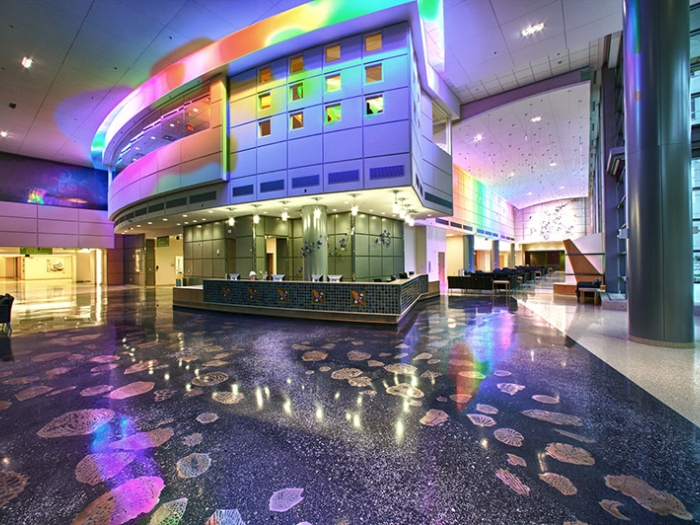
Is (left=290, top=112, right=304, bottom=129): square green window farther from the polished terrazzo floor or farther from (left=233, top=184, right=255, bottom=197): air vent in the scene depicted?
the polished terrazzo floor

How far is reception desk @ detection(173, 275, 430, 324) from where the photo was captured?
7344 millimetres

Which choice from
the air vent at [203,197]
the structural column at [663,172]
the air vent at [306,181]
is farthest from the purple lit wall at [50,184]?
the structural column at [663,172]

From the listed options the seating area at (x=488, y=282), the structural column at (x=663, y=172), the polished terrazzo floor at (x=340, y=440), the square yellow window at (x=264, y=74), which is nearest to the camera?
the polished terrazzo floor at (x=340, y=440)

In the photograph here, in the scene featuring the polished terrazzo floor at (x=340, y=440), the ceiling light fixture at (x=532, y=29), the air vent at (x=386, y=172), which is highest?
the ceiling light fixture at (x=532, y=29)

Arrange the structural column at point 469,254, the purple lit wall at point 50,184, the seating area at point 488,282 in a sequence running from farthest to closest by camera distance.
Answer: the structural column at point 469,254 < the purple lit wall at point 50,184 < the seating area at point 488,282

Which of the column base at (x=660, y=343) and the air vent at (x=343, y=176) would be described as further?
the air vent at (x=343, y=176)

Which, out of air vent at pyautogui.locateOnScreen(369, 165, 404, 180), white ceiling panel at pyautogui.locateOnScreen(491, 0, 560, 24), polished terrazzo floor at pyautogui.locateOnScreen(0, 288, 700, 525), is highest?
white ceiling panel at pyautogui.locateOnScreen(491, 0, 560, 24)

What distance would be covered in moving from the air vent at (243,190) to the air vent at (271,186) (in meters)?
0.44

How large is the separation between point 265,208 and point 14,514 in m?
10.9

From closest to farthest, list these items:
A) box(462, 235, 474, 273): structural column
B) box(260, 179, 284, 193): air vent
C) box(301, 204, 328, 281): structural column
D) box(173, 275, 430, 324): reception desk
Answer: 1. box(173, 275, 430, 324): reception desk
2. box(260, 179, 284, 193): air vent
3. box(301, 204, 328, 281): structural column
4. box(462, 235, 474, 273): structural column

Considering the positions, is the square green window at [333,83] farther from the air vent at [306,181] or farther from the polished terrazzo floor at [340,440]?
the polished terrazzo floor at [340,440]

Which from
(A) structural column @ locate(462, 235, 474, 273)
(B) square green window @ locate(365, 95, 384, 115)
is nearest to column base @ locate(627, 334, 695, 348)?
(B) square green window @ locate(365, 95, 384, 115)

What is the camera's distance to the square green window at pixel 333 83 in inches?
372

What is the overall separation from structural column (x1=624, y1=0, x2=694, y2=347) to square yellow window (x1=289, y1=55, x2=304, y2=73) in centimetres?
815
